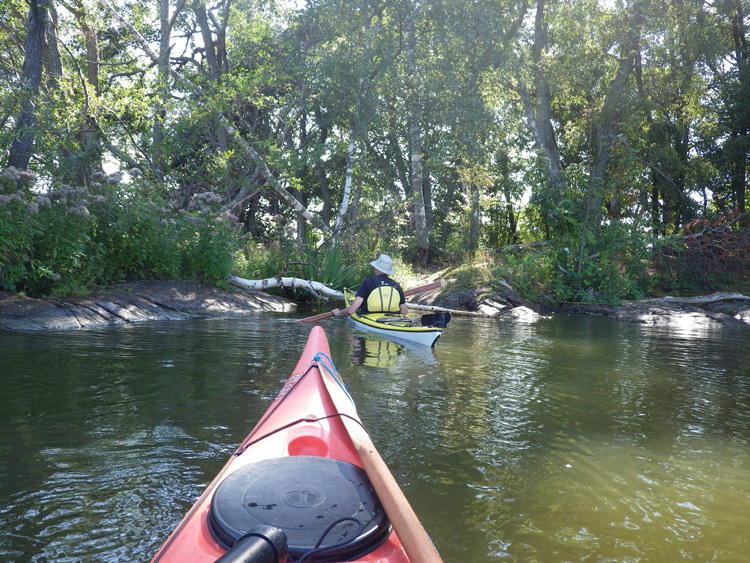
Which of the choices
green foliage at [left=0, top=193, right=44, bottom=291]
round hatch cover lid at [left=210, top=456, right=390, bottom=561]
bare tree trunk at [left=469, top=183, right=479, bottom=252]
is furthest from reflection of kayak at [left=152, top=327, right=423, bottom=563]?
bare tree trunk at [left=469, top=183, right=479, bottom=252]

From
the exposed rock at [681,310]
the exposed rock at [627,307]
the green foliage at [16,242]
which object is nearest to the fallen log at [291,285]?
the exposed rock at [627,307]

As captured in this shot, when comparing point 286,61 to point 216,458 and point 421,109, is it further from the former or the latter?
point 216,458

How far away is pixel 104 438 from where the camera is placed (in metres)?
3.77

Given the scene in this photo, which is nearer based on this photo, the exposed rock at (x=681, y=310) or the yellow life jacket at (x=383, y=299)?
the yellow life jacket at (x=383, y=299)

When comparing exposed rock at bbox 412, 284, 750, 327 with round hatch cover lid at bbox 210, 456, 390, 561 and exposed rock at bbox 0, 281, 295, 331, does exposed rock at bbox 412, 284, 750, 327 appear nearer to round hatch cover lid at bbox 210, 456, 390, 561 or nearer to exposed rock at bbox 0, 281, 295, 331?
exposed rock at bbox 0, 281, 295, 331

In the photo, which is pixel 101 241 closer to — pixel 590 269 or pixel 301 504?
pixel 301 504

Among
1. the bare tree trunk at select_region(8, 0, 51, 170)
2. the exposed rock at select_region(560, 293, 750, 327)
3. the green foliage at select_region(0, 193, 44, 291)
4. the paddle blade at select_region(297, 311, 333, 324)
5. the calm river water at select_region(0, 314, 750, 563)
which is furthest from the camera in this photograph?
the exposed rock at select_region(560, 293, 750, 327)

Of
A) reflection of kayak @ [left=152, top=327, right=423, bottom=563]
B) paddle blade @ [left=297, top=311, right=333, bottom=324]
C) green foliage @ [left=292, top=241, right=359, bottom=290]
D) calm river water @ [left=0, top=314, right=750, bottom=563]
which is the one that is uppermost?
green foliage @ [left=292, top=241, right=359, bottom=290]

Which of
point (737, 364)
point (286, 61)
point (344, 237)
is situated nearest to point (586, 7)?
point (286, 61)

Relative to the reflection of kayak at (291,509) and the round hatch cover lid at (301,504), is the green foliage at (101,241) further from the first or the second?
the round hatch cover lid at (301,504)

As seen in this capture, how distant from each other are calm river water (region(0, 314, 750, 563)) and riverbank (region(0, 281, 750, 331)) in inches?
40.4

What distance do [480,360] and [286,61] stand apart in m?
13.4

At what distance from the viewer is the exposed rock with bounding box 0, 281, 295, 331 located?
321 inches

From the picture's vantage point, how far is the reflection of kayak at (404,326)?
7.79m
